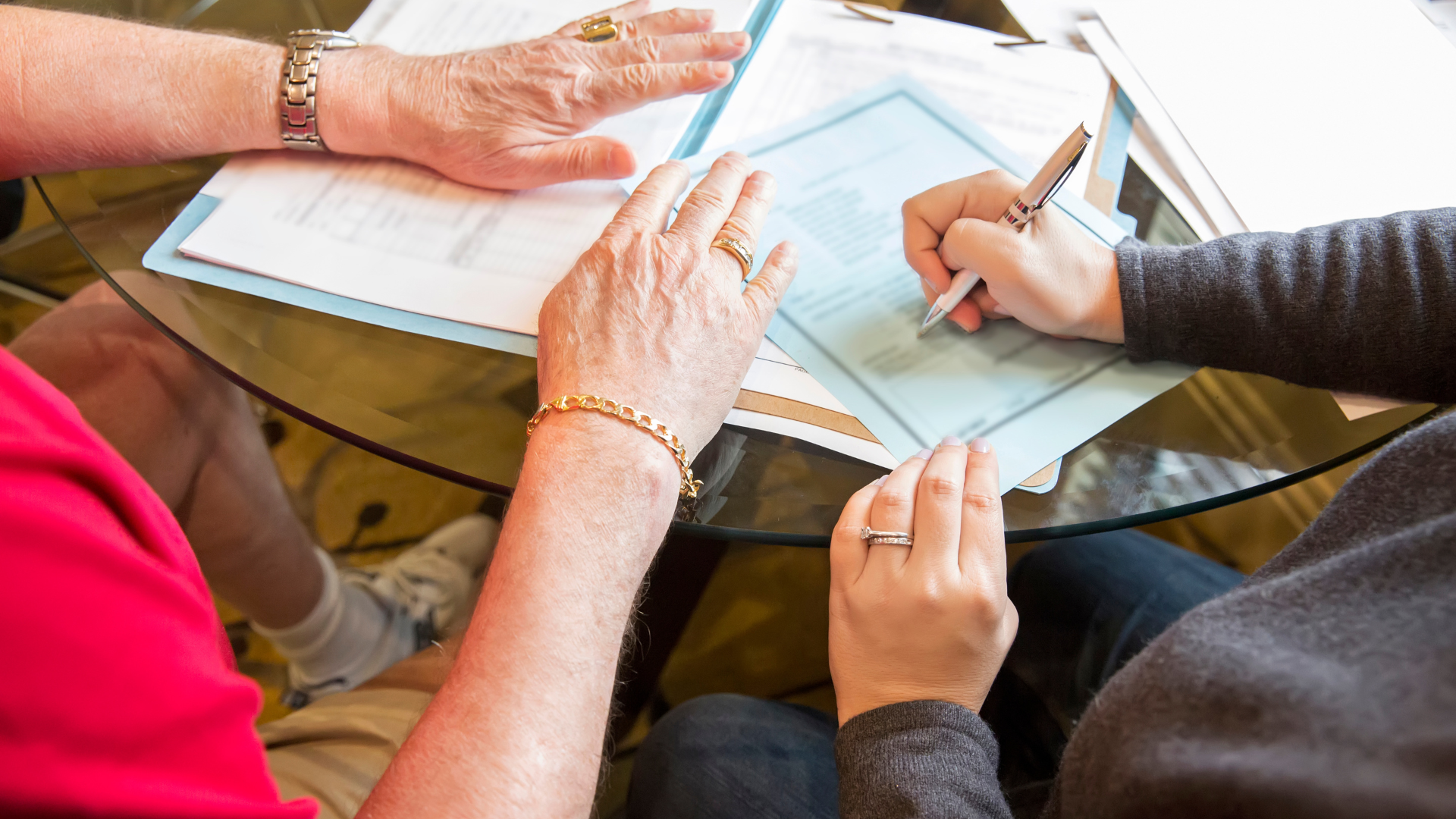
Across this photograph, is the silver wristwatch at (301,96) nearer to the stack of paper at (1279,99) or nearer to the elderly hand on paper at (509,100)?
the elderly hand on paper at (509,100)

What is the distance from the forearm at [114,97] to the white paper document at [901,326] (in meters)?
0.47

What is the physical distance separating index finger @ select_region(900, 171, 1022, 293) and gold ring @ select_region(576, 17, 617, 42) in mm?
401

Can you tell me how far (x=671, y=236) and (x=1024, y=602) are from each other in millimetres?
537

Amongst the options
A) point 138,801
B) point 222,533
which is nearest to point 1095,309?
point 138,801

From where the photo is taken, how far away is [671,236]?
722 millimetres

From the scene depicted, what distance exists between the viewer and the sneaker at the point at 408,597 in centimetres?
122

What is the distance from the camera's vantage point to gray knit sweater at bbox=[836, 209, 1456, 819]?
1.24ft

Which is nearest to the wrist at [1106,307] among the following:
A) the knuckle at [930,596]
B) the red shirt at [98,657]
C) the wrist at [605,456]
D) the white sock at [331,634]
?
the knuckle at [930,596]

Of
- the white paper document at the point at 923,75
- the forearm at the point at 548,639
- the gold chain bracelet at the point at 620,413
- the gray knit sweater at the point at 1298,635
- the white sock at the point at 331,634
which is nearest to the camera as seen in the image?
the gray knit sweater at the point at 1298,635

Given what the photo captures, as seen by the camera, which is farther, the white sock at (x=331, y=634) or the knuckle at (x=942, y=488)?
the white sock at (x=331, y=634)

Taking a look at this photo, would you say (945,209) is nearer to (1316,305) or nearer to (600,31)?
(1316,305)

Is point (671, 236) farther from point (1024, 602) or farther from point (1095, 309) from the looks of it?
point (1024, 602)

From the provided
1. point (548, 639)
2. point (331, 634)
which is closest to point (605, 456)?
point (548, 639)

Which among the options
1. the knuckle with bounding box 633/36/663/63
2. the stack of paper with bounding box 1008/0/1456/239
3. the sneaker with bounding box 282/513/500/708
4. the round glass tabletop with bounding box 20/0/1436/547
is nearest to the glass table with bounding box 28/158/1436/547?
the round glass tabletop with bounding box 20/0/1436/547
